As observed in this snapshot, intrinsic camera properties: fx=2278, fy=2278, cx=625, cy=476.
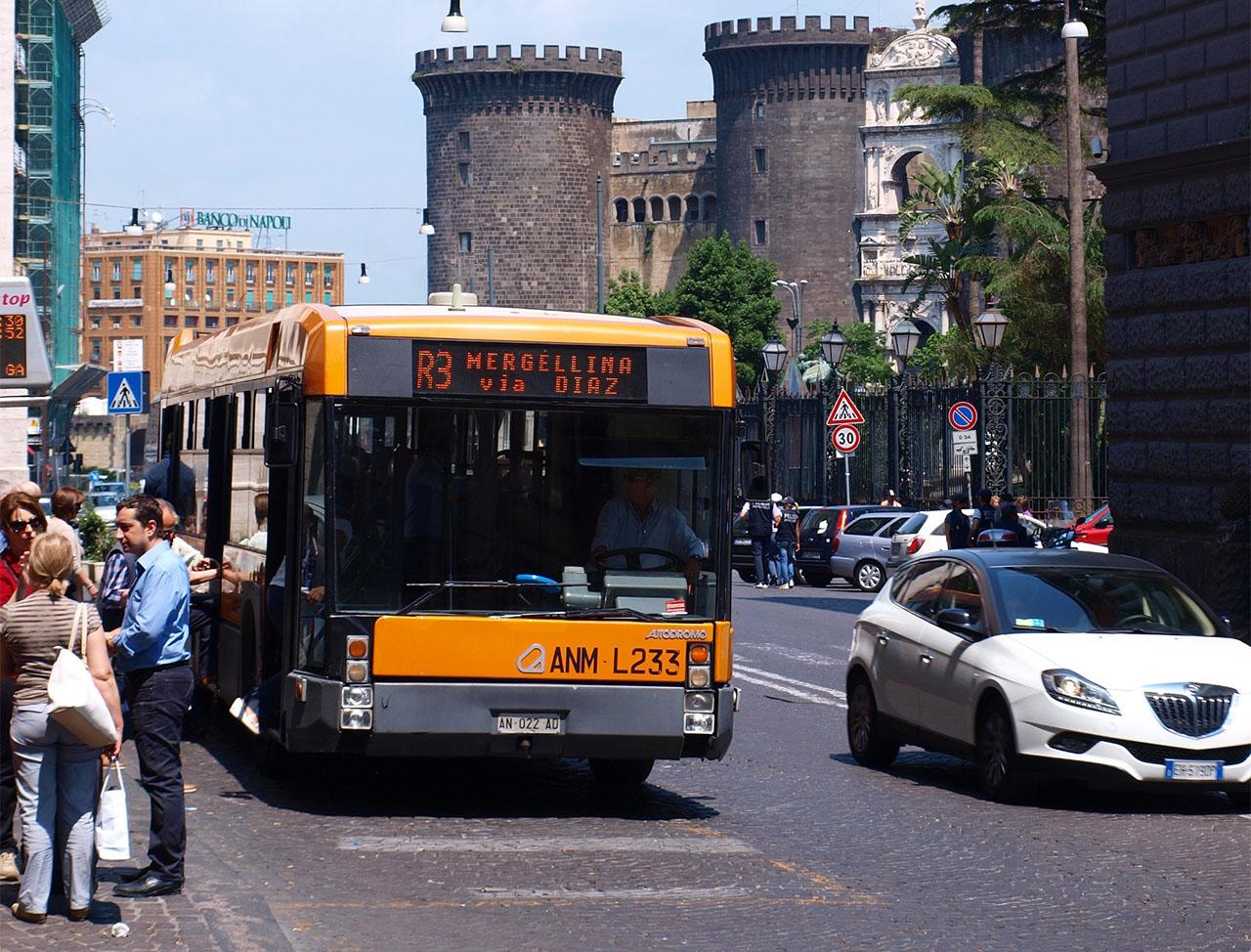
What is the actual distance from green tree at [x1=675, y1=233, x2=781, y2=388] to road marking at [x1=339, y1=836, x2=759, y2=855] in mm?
88957

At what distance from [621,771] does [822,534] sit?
25382 millimetres

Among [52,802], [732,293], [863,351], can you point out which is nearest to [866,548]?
[52,802]

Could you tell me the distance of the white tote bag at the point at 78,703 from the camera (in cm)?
777

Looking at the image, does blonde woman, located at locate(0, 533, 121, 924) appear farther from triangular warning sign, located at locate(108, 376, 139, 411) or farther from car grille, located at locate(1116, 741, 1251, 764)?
triangular warning sign, located at locate(108, 376, 139, 411)

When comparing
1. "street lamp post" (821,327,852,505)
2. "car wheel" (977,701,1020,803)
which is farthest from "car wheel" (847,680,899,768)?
"street lamp post" (821,327,852,505)

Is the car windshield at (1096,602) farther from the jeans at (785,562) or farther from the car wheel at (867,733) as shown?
the jeans at (785,562)

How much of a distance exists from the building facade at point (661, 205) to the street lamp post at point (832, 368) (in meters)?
70.9

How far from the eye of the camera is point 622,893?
892cm

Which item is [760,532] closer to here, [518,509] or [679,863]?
[518,509]

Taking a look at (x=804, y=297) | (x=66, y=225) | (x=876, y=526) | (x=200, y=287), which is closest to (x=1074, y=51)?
(x=876, y=526)

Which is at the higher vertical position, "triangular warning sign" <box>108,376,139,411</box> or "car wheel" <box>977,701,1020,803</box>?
"triangular warning sign" <box>108,376,139,411</box>

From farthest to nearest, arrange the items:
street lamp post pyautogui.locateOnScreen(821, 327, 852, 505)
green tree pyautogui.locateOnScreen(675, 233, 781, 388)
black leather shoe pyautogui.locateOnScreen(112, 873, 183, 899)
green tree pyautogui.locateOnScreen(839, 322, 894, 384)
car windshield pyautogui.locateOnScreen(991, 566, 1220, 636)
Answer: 1. green tree pyautogui.locateOnScreen(675, 233, 781, 388)
2. green tree pyautogui.locateOnScreen(839, 322, 894, 384)
3. street lamp post pyautogui.locateOnScreen(821, 327, 852, 505)
4. car windshield pyautogui.locateOnScreen(991, 566, 1220, 636)
5. black leather shoe pyautogui.locateOnScreen(112, 873, 183, 899)

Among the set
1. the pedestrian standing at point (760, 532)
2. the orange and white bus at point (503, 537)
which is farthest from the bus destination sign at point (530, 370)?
the pedestrian standing at point (760, 532)

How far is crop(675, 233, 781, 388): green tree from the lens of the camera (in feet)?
330
